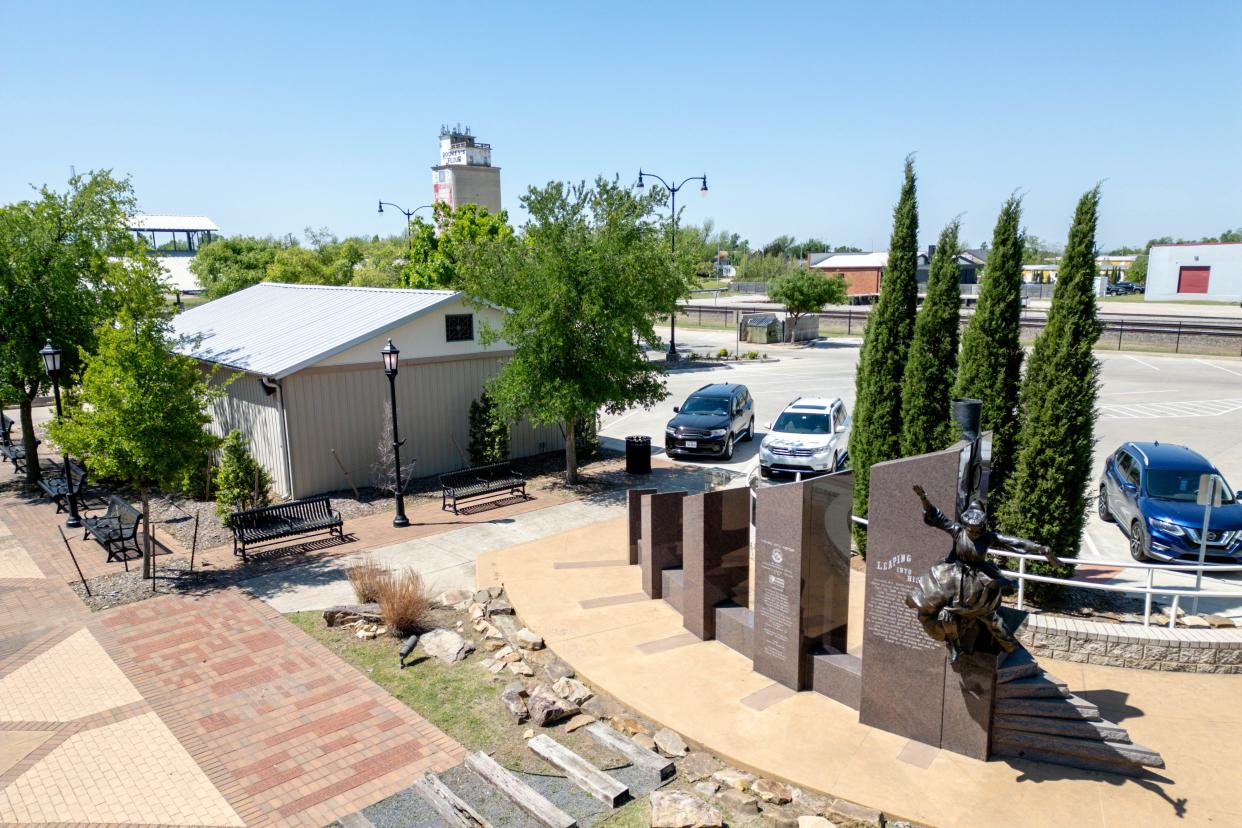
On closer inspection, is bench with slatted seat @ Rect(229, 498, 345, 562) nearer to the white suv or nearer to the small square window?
the small square window

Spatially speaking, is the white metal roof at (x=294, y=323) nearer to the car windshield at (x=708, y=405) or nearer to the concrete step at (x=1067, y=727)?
the car windshield at (x=708, y=405)

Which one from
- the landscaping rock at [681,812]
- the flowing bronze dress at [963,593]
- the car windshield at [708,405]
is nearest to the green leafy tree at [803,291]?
the car windshield at [708,405]

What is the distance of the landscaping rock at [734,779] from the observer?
22.8 ft

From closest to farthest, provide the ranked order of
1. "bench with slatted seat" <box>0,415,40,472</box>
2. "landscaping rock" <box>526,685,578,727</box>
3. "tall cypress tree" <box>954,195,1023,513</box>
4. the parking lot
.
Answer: "landscaping rock" <box>526,685,578,727</box>, "tall cypress tree" <box>954,195,1023,513</box>, the parking lot, "bench with slatted seat" <box>0,415,40,472</box>

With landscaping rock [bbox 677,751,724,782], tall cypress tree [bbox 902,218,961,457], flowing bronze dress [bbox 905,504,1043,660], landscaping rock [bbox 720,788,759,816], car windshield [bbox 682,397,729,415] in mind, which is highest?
tall cypress tree [bbox 902,218,961,457]

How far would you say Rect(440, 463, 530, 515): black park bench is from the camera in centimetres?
1634

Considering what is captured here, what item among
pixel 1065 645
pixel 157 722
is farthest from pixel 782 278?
pixel 157 722

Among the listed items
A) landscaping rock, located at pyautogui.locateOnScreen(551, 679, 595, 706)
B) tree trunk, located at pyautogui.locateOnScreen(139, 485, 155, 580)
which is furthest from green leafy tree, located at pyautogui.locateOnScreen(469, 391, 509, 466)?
landscaping rock, located at pyautogui.locateOnScreen(551, 679, 595, 706)

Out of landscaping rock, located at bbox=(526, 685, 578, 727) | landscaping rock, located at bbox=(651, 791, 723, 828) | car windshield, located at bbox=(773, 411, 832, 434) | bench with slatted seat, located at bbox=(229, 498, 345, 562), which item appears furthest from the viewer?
car windshield, located at bbox=(773, 411, 832, 434)

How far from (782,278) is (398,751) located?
42.1m

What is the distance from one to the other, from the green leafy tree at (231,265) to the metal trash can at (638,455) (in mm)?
39039

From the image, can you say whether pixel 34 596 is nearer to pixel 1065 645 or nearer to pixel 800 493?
pixel 800 493

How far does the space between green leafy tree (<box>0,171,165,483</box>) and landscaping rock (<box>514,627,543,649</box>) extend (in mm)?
11031

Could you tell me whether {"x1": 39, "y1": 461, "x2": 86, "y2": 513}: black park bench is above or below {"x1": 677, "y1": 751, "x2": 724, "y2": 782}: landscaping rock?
above
